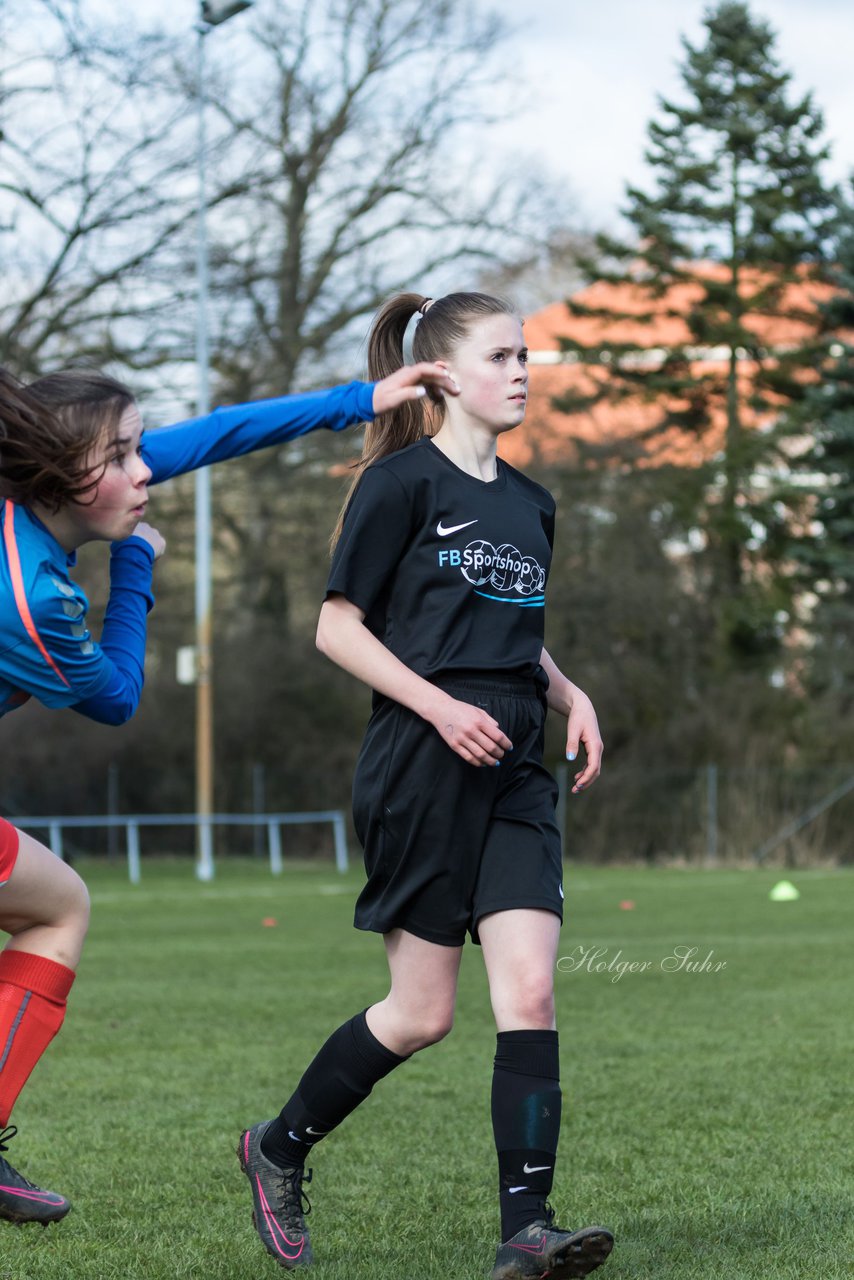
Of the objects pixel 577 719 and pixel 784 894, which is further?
pixel 784 894

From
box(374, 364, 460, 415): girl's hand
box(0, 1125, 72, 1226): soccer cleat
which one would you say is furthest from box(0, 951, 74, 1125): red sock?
box(374, 364, 460, 415): girl's hand

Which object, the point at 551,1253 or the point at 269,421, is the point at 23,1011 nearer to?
the point at 551,1253

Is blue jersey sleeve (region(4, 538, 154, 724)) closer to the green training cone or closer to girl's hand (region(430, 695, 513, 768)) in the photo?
girl's hand (region(430, 695, 513, 768))

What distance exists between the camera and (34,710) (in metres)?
28.7

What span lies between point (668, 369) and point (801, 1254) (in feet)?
103

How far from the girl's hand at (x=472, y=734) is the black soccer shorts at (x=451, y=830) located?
14 cm

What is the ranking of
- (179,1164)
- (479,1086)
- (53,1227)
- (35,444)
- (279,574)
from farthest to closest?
(279,574) < (479,1086) < (179,1164) < (53,1227) < (35,444)

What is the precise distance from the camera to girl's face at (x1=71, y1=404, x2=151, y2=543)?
3.36m

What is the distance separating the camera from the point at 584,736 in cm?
391

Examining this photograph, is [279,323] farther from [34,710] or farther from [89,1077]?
[89,1077]

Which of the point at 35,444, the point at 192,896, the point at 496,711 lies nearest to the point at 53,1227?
the point at 496,711

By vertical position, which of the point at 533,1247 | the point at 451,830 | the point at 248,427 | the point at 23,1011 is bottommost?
the point at 533,1247

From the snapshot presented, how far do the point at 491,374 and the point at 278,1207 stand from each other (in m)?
1.92

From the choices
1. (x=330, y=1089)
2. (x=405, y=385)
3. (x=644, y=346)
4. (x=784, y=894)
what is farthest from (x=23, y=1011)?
(x=644, y=346)
